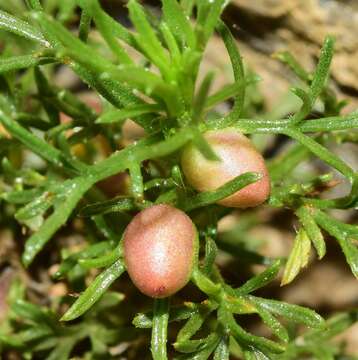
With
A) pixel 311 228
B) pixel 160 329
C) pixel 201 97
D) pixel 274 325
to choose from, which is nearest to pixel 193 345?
pixel 160 329

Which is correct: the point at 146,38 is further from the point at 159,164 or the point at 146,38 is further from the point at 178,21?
the point at 159,164

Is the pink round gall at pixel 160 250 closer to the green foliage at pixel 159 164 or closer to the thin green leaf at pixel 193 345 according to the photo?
the green foliage at pixel 159 164

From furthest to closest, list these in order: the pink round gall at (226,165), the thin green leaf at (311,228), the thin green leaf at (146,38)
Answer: the thin green leaf at (311,228) → the pink round gall at (226,165) → the thin green leaf at (146,38)

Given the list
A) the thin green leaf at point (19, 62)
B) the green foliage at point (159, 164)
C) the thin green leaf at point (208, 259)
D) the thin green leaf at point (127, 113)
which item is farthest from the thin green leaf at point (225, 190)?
the thin green leaf at point (19, 62)

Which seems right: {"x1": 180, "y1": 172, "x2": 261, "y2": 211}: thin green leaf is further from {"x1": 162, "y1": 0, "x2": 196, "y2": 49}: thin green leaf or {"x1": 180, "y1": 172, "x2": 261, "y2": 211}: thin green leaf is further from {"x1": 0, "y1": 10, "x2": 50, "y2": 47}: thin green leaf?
{"x1": 0, "y1": 10, "x2": 50, "y2": 47}: thin green leaf

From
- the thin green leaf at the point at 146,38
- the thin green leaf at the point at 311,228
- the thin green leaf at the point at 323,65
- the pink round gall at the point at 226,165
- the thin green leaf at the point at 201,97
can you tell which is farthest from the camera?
the thin green leaf at the point at 311,228

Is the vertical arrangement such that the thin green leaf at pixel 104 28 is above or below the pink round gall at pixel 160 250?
above

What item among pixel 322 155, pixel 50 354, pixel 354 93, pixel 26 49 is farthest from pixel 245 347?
pixel 26 49
